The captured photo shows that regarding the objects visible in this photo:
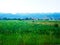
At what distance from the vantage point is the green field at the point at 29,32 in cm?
181

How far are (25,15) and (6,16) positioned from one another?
0.85 ft

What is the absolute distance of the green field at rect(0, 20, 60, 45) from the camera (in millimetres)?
1814

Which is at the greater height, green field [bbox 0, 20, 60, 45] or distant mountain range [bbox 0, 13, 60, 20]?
distant mountain range [bbox 0, 13, 60, 20]

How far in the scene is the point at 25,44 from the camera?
181cm

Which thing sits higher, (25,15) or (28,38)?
(25,15)

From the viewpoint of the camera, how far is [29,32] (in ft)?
6.14

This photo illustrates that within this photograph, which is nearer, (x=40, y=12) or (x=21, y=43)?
(x=21, y=43)

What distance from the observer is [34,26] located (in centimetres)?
189

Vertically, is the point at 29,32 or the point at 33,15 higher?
the point at 33,15
